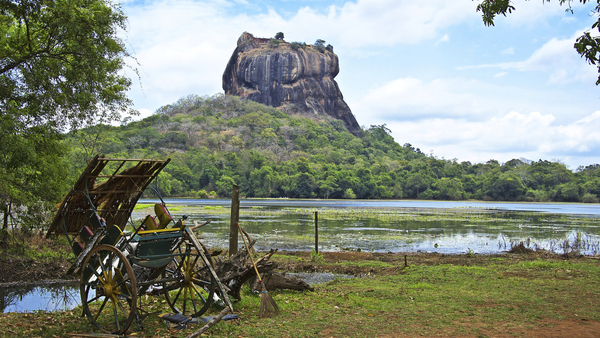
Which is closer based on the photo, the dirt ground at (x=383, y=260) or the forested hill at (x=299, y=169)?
the dirt ground at (x=383, y=260)

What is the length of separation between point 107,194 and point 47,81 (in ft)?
22.6

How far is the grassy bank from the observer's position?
620 cm

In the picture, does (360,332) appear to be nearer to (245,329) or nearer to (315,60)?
(245,329)

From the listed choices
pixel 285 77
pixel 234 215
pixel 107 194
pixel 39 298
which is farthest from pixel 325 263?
pixel 285 77

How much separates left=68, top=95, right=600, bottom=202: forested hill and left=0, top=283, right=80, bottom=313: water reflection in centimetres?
7188

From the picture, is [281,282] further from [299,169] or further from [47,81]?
[299,169]

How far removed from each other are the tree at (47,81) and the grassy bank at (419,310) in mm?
6311

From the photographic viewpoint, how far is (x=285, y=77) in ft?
573

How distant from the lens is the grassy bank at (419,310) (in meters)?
6.20

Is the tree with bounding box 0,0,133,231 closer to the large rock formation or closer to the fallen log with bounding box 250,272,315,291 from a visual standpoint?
the fallen log with bounding box 250,272,315,291

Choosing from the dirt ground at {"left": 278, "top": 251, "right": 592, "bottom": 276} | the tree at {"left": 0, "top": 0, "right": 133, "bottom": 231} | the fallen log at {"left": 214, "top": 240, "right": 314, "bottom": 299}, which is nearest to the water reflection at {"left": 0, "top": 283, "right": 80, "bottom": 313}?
the tree at {"left": 0, "top": 0, "right": 133, "bottom": 231}

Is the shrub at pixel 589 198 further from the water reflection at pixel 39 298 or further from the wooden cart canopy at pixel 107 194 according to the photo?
the wooden cart canopy at pixel 107 194

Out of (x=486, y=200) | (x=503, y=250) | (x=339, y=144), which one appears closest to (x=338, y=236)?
(x=503, y=250)

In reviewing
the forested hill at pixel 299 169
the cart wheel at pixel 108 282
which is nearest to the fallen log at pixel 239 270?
the cart wheel at pixel 108 282
